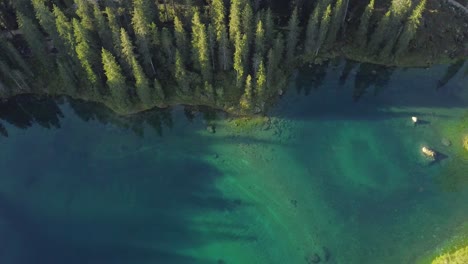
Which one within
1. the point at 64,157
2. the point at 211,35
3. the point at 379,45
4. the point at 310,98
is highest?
the point at 211,35

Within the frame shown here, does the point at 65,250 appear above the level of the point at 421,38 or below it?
below

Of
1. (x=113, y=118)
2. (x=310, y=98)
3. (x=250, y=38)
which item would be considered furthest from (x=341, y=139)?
(x=113, y=118)

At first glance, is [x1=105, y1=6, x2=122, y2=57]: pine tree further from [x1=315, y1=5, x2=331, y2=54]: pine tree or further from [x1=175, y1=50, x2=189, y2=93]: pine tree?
[x1=315, y1=5, x2=331, y2=54]: pine tree

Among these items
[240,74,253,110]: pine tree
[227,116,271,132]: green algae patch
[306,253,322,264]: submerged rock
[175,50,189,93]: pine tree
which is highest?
[175,50,189,93]: pine tree

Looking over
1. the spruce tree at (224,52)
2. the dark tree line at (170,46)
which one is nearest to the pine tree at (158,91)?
the dark tree line at (170,46)

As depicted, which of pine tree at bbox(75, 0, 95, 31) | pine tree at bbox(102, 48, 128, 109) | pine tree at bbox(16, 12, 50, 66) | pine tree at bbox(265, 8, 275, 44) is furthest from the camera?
pine tree at bbox(265, 8, 275, 44)

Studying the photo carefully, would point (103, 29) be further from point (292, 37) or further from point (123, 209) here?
point (292, 37)

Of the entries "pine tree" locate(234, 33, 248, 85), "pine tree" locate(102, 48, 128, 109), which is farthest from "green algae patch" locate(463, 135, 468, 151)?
"pine tree" locate(102, 48, 128, 109)

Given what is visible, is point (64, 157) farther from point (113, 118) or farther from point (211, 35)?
point (211, 35)
